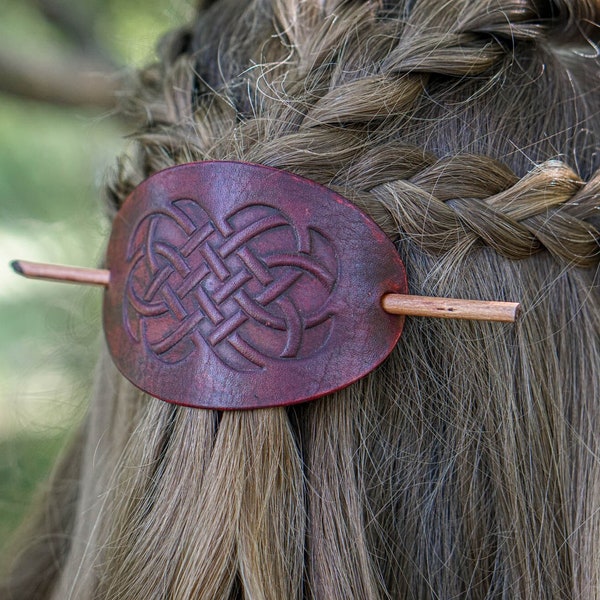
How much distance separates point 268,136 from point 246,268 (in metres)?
0.15

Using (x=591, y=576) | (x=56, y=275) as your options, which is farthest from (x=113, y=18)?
(x=591, y=576)

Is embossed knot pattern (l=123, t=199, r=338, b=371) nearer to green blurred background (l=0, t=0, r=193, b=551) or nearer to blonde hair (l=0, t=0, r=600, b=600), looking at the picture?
blonde hair (l=0, t=0, r=600, b=600)

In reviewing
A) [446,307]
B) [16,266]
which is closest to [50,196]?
[16,266]

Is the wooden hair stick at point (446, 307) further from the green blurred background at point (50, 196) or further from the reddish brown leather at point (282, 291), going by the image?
the green blurred background at point (50, 196)

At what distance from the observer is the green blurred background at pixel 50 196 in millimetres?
1283

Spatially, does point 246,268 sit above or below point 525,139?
below

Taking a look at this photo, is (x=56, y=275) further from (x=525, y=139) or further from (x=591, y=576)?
(x=591, y=576)

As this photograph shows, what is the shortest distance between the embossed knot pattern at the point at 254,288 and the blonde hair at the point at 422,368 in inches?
2.6

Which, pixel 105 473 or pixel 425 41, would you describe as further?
pixel 105 473

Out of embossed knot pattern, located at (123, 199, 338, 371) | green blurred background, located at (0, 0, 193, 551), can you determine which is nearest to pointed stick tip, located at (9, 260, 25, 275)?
embossed knot pattern, located at (123, 199, 338, 371)

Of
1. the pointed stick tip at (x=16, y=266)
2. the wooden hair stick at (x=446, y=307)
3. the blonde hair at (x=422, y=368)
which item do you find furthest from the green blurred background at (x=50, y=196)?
the wooden hair stick at (x=446, y=307)

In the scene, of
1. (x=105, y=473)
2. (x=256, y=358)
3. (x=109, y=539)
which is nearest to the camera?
(x=256, y=358)

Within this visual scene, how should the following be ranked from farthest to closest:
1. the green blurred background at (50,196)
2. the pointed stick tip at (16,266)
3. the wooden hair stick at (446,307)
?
the green blurred background at (50,196)
the pointed stick tip at (16,266)
the wooden hair stick at (446,307)

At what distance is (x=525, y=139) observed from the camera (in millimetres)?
710
